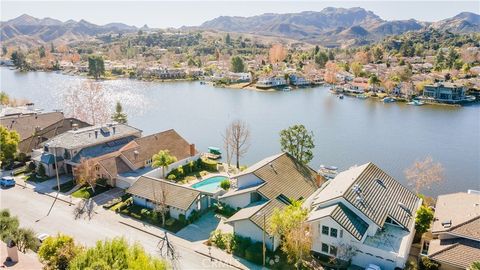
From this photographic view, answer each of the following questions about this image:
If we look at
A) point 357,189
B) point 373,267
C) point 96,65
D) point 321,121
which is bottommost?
point 321,121

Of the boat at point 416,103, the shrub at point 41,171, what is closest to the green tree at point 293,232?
the shrub at point 41,171

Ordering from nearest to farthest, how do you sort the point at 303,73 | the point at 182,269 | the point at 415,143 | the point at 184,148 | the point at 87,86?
the point at 182,269, the point at 184,148, the point at 415,143, the point at 87,86, the point at 303,73

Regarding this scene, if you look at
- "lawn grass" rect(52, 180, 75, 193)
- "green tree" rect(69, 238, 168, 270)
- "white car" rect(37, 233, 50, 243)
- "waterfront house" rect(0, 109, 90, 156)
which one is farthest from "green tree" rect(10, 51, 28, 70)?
"green tree" rect(69, 238, 168, 270)

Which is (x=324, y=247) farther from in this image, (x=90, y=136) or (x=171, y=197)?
(x=90, y=136)

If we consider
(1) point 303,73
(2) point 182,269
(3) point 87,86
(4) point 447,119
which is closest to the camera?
(2) point 182,269

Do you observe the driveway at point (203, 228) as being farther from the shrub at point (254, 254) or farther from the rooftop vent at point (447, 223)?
the rooftop vent at point (447, 223)

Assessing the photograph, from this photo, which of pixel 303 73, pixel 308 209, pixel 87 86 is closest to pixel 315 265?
pixel 308 209

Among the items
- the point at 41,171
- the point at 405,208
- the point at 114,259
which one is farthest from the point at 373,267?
the point at 41,171

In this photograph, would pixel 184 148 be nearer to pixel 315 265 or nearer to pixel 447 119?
pixel 315 265
